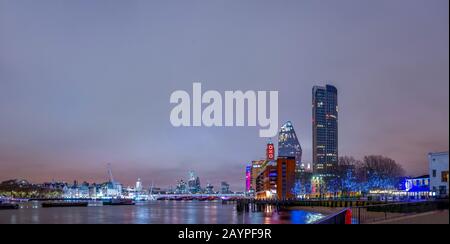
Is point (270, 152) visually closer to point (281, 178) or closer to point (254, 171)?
point (281, 178)

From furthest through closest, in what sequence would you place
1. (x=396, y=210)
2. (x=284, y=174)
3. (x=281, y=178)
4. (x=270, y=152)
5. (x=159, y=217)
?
(x=270, y=152) → (x=281, y=178) → (x=284, y=174) → (x=159, y=217) → (x=396, y=210)

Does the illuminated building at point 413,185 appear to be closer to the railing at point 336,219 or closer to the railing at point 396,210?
the railing at point 396,210

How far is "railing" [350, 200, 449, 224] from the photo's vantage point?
6.62m

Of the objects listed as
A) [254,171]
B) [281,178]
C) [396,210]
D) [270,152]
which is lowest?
[254,171]

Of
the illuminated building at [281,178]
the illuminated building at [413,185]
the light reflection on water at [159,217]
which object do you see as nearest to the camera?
the light reflection on water at [159,217]

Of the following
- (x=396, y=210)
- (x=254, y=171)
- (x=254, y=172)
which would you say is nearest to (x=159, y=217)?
(x=396, y=210)

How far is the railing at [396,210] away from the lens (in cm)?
662

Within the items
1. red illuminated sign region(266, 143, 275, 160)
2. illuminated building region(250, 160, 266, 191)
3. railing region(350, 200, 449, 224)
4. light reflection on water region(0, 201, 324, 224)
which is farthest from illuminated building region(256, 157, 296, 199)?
railing region(350, 200, 449, 224)

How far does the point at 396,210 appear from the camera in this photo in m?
10.6

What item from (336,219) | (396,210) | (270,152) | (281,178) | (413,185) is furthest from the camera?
(270,152)

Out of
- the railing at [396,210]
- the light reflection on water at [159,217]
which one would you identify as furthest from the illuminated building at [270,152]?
the railing at [396,210]

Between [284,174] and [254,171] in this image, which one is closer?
[284,174]

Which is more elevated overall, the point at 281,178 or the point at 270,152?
the point at 270,152

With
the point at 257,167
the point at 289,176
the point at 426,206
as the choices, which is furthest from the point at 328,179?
the point at 257,167
